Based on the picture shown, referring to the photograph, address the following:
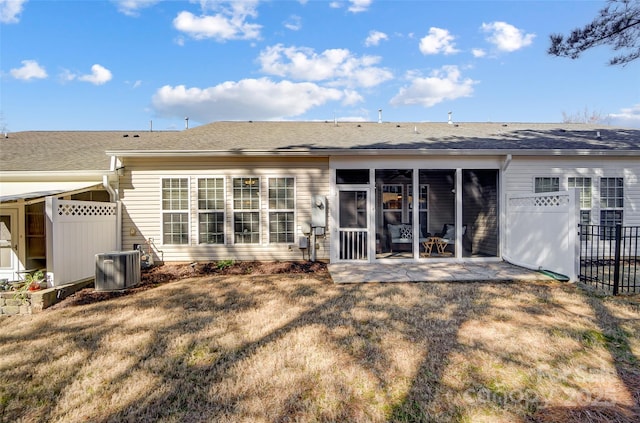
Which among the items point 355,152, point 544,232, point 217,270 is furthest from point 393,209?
point 217,270

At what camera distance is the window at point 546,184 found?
28.8 feet

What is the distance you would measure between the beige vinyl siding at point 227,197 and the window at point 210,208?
0.13m

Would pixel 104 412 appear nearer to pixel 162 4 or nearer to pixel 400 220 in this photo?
pixel 400 220

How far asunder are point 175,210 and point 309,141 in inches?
161

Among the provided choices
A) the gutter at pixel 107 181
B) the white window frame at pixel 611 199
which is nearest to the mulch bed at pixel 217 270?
Result: the gutter at pixel 107 181

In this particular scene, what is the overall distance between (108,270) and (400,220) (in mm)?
8655

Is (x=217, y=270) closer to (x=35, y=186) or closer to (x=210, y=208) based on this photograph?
(x=210, y=208)

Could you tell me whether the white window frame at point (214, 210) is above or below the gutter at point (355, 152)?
below

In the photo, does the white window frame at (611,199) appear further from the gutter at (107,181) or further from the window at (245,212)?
the gutter at (107,181)

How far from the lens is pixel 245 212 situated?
8664mm

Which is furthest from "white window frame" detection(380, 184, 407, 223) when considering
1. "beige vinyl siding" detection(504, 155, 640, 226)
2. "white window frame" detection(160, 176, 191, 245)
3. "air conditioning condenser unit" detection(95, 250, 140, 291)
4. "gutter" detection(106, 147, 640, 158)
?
"air conditioning condenser unit" detection(95, 250, 140, 291)

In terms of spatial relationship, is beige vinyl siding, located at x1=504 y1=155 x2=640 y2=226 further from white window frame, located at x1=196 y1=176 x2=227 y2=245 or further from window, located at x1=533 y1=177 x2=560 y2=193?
white window frame, located at x1=196 y1=176 x2=227 y2=245

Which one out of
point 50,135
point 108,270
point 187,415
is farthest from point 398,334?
point 50,135

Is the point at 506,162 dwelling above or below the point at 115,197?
above
